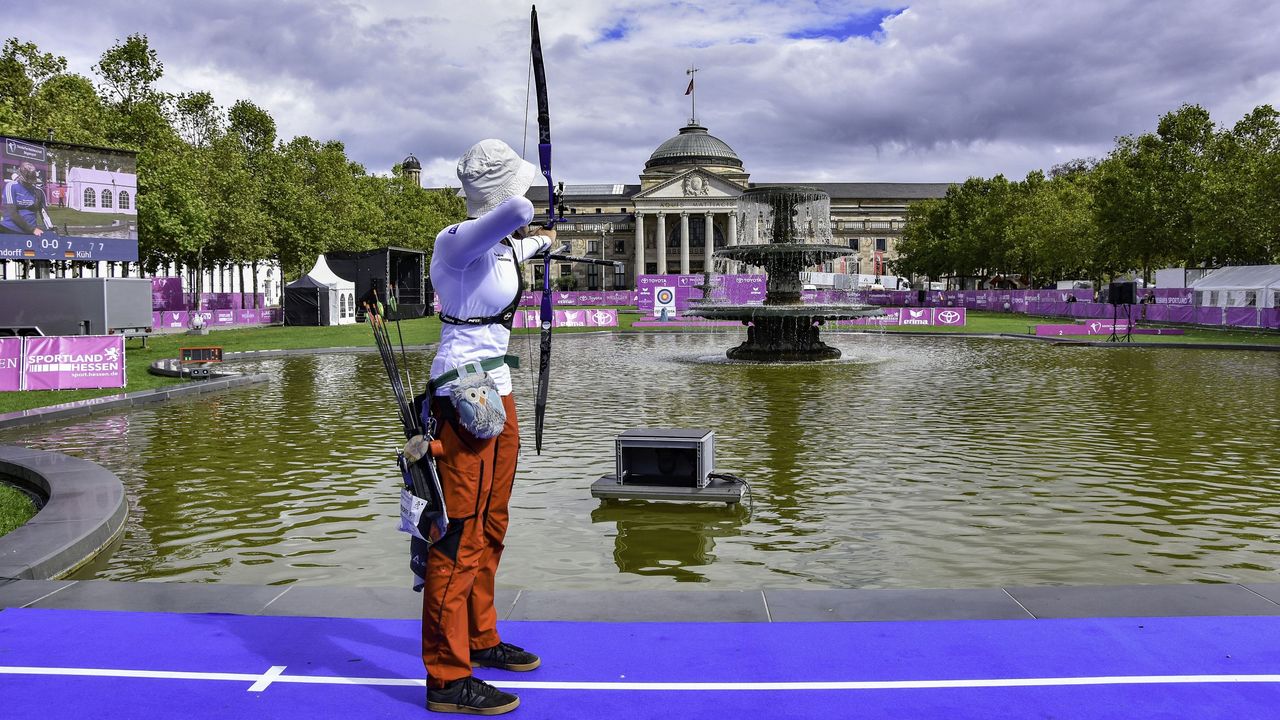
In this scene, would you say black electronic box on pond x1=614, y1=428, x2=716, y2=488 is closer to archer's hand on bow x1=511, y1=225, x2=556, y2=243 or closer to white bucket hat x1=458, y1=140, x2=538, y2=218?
archer's hand on bow x1=511, y1=225, x2=556, y2=243

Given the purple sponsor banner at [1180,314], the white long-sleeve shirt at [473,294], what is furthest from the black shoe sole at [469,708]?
Answer: the purple sponsor banner at [1180,314]

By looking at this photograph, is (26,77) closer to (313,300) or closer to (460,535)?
(313,300)

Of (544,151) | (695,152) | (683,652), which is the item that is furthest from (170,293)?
(695,152)

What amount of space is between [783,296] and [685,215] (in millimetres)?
106771

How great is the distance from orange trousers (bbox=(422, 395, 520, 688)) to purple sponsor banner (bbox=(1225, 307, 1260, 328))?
1921 inches

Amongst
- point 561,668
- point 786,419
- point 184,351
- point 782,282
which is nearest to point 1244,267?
point 782,282

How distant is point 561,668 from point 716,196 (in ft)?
438

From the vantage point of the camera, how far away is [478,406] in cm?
441

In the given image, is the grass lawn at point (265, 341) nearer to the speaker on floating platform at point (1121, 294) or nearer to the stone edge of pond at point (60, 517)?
the speaker on floating platform at point (1121, 294)

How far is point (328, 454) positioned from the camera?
475 inches

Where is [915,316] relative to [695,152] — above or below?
below

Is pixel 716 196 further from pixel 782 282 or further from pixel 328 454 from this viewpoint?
pixel 328 454

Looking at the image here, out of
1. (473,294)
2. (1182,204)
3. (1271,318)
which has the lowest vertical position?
(1271,318)

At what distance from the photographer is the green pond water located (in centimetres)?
709
